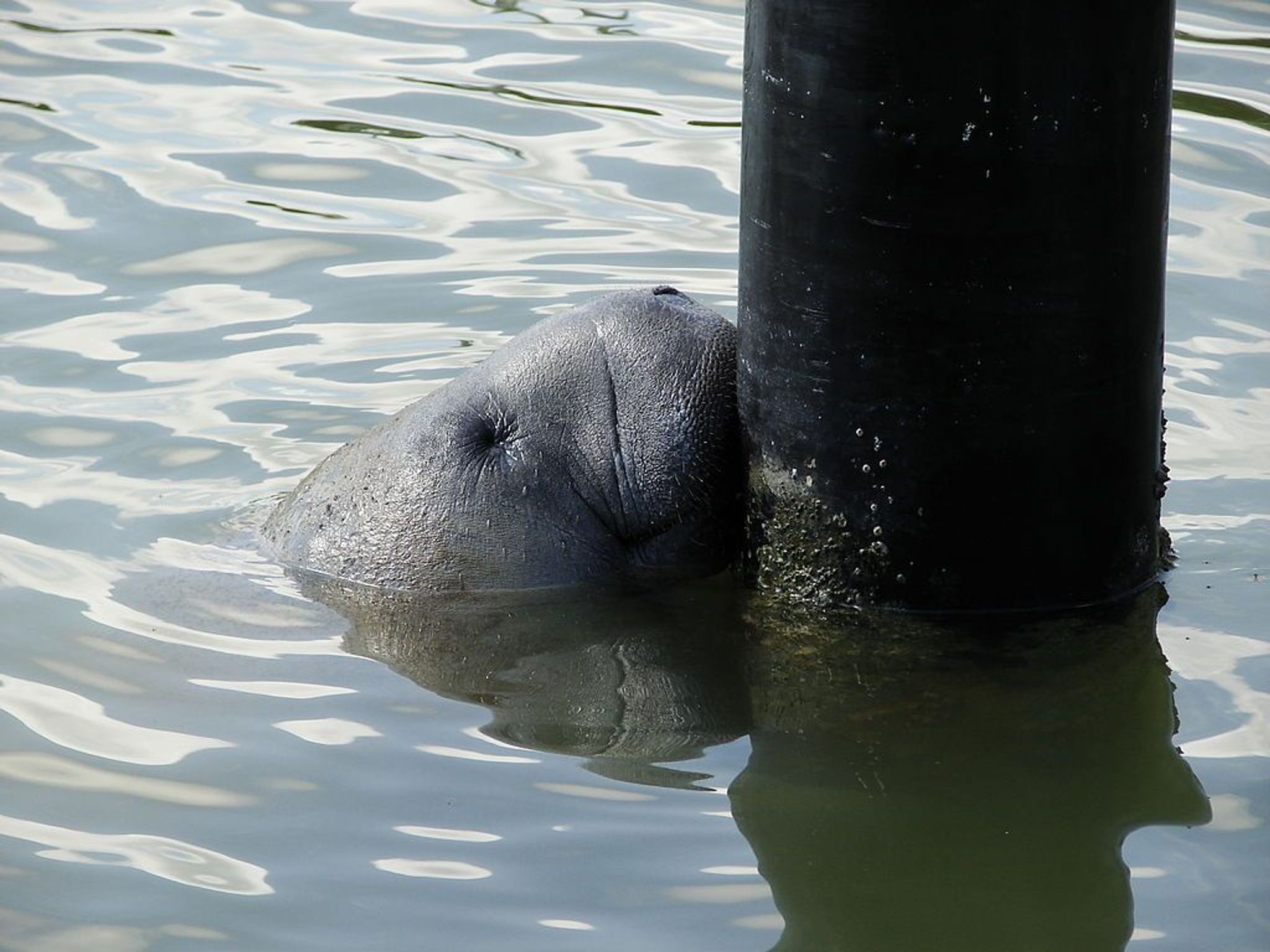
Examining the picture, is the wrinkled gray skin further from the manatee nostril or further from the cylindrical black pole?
the cylindrical black pole

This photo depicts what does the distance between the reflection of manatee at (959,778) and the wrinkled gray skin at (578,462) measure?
0.40 metres

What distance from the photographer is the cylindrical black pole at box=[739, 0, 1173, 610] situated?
4516 millimetres

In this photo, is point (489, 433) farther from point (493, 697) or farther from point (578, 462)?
point (493, 697)

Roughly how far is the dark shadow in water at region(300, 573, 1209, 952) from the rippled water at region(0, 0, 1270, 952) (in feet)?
0.04

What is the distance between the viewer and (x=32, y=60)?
11.4m

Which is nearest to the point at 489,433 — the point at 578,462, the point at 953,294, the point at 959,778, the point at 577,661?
the point at 578,462

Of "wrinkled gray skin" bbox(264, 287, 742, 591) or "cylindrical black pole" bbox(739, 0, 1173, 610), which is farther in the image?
"wrinkled gray skin" bbox(264, 287, 742, 591)

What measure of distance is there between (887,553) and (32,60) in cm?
811

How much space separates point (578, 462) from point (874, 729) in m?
1.05

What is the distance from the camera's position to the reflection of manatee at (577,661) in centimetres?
477

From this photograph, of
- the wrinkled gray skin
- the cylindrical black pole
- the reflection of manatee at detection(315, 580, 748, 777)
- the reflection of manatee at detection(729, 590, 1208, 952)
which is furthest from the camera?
the wrinkled gray skin

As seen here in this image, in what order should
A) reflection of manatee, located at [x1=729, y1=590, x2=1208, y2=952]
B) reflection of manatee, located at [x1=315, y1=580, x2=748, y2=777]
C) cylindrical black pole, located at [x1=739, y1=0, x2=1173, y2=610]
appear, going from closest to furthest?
1. reflection of manatee, located at [x1=729, y1=590, x2=1208, y2=952]
2. cylindrical black pole, located at [x1=739, y1=0, x2=1173, y2=610]
3. reflection of manatee, located at [x1=315, y1=580, x2=748, y2=777]

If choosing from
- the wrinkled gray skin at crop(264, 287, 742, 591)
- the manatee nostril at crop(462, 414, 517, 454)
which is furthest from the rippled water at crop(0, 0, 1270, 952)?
the manatee nostril at crop(462, 414, 517, 454)

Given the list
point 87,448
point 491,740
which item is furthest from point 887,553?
point 87,448
